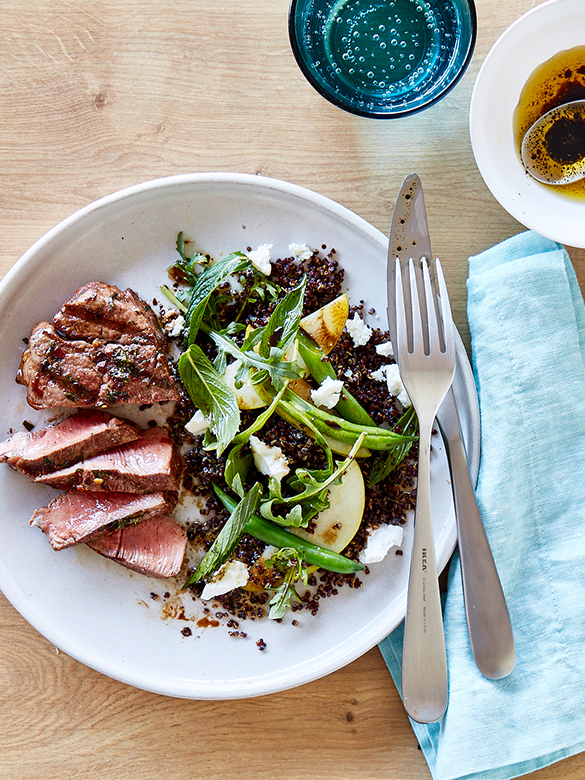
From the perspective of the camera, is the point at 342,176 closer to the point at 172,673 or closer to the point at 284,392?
the point at 284,392

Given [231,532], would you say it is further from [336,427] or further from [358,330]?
[358,330]

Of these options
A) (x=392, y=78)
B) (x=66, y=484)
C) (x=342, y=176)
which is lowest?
(x=66, y=484)

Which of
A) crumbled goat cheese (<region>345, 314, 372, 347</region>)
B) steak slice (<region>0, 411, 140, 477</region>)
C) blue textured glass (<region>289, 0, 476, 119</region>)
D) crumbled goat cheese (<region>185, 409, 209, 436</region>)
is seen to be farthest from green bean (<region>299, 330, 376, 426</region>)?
blue textured glass (<region>289, 0, 476, 119</region>)

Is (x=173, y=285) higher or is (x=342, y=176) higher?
(x=342, y=176)

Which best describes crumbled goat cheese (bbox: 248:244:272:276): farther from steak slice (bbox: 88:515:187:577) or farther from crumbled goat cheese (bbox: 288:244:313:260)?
steak slice (bbox: 88:515:187:577)

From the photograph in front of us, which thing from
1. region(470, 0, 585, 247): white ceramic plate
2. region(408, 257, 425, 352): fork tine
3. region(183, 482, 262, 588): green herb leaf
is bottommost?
region(183, 482, 262, 588): green herb leaf

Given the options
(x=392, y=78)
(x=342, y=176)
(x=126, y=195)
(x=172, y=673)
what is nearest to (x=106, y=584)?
(x=172, y=673)
